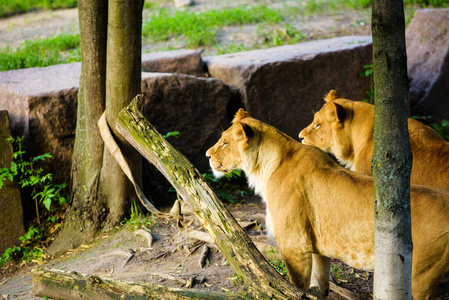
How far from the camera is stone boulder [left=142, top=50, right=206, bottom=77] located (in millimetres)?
7145

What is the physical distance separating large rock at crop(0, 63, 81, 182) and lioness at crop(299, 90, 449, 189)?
271 centimetres

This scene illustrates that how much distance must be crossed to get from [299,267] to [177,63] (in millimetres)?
4382

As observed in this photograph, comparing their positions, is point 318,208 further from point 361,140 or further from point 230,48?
point 230,48

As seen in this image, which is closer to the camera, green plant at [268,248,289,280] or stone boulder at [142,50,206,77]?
green plant at [268,248,289,280]

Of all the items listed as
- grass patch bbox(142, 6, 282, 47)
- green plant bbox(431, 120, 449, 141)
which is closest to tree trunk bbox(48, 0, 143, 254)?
grass patch bbox(142, 6, 282, 47)

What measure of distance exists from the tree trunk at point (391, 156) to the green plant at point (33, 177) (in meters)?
3.68

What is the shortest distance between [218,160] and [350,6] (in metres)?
8.92

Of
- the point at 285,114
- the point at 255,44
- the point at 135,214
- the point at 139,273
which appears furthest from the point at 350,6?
the point at 139,273

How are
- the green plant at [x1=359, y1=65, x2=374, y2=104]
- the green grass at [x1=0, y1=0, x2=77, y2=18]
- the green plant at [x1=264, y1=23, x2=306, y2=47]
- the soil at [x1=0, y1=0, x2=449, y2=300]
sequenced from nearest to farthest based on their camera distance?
the soil at [x1=0, y1=0, x2=449, y2=300] < the green plant at [x1=359, y1=65, x2=374, y2=104] < the green plant at [x1=264, y1=23, x2=306, y2=47] < the green grass at [x1=0, y1=0, x2=77, y2=18]

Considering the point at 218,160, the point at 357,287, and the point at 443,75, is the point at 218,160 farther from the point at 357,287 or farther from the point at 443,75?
the point at 443,75

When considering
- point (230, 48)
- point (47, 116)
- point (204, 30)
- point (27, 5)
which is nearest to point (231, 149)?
point (47, 116)

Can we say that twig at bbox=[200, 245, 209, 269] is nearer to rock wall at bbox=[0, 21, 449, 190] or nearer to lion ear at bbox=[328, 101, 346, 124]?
lion ear at bbox=[328, 101, 346, 124]

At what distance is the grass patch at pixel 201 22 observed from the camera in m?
9.88

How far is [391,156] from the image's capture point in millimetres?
2707
